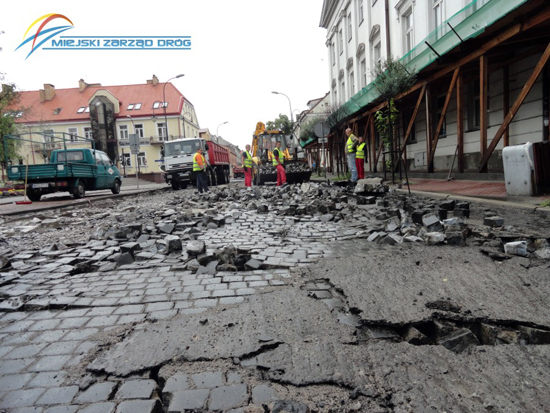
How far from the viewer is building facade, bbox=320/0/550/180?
8492 mm

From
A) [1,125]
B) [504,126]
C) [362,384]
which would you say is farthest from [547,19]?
[1,125]

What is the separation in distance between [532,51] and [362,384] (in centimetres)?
1125

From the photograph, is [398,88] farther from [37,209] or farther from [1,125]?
[1,125]

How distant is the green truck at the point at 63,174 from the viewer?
1466cm

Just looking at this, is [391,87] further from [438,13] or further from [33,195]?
[33,195]

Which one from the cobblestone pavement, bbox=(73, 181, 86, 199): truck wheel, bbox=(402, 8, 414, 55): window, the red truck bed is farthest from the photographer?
the red truck bed

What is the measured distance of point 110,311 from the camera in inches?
110

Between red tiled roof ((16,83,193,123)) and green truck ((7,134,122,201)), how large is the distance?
4248cm

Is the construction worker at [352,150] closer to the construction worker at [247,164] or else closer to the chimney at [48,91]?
the construction worker at [247,164]

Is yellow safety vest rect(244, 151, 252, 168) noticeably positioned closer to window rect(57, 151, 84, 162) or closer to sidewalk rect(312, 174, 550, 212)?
window rect(57, 151, 84, 162)

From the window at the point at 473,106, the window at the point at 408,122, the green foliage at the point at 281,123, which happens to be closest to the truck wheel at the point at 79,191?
the window at the point at 408,122

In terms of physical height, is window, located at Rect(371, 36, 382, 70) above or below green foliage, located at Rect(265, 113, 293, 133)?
below

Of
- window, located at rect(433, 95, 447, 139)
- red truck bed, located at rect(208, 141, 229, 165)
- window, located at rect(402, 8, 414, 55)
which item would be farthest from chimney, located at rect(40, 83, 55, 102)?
window, located at rect(433, 95, 447, 139)

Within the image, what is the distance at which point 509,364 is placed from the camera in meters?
1.79
